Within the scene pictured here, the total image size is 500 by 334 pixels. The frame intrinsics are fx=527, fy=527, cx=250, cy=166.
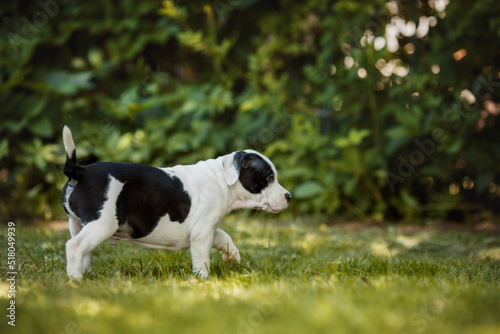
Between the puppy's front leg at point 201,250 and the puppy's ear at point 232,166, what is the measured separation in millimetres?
346

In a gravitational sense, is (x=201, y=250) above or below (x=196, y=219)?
below

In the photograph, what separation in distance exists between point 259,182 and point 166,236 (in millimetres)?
635

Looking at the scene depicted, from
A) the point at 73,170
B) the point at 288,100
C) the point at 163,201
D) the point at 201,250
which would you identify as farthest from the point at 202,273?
the point at 288,100

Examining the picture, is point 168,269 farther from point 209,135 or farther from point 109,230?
point 209,135

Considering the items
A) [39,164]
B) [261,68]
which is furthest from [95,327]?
[261,68]

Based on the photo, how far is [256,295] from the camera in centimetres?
228

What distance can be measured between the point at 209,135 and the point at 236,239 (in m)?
2.09

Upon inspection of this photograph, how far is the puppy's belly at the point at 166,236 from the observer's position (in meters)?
2.93

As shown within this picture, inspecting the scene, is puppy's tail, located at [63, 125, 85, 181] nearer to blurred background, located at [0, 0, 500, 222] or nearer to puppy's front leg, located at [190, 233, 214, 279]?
puppy's front leg, located at [190, 233, 214, 279]

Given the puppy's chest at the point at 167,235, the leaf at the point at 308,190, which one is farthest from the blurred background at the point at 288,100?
the puppy's chest at the point at 167,235

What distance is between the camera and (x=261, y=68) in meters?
6.17

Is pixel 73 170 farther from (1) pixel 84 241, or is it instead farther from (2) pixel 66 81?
(2) pixel 66 81

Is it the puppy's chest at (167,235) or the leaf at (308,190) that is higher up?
the puppy's chest at (167,235)

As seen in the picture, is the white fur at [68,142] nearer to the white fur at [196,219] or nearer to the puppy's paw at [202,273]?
the white fur at [196,219]
